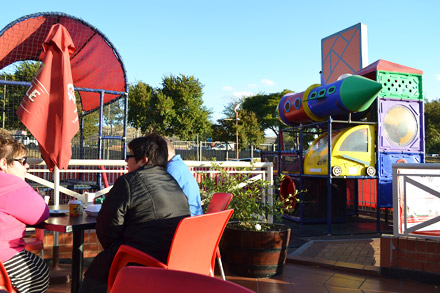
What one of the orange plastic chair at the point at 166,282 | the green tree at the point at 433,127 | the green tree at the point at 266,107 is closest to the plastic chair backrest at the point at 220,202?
the orange plastic chair at the point at 166,282

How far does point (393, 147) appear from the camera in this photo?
22.9 feet

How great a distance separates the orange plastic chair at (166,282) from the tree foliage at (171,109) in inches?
1148

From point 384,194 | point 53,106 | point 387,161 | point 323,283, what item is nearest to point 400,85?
point 387,161

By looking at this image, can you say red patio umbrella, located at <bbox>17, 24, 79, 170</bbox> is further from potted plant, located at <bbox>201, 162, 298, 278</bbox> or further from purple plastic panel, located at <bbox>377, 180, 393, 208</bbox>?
purple plastic panel, located at <bbox>377, 180, 393, 208</bbox>

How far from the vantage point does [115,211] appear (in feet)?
6.98

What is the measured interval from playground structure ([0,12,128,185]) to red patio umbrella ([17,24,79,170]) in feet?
12.3

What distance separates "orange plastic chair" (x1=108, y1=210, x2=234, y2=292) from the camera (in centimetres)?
202

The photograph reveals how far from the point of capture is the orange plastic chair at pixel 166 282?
91 cm

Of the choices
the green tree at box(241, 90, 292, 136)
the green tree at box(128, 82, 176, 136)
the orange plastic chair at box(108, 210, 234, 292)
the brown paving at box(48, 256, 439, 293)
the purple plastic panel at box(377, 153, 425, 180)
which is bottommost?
the brown paving at box(48, 256, 439, 293)

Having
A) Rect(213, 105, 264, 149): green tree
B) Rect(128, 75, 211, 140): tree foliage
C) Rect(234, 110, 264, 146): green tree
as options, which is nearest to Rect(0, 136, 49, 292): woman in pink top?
Rect(128, 75, 211, 140): tree foliage

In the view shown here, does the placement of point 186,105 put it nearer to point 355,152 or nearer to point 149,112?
point 149,112

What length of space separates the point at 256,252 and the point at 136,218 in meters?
2.15

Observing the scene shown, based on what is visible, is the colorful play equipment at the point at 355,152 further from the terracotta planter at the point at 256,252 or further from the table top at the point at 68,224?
the table top at the point at 68,224

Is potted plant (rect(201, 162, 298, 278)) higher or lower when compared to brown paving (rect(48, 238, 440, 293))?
higher
